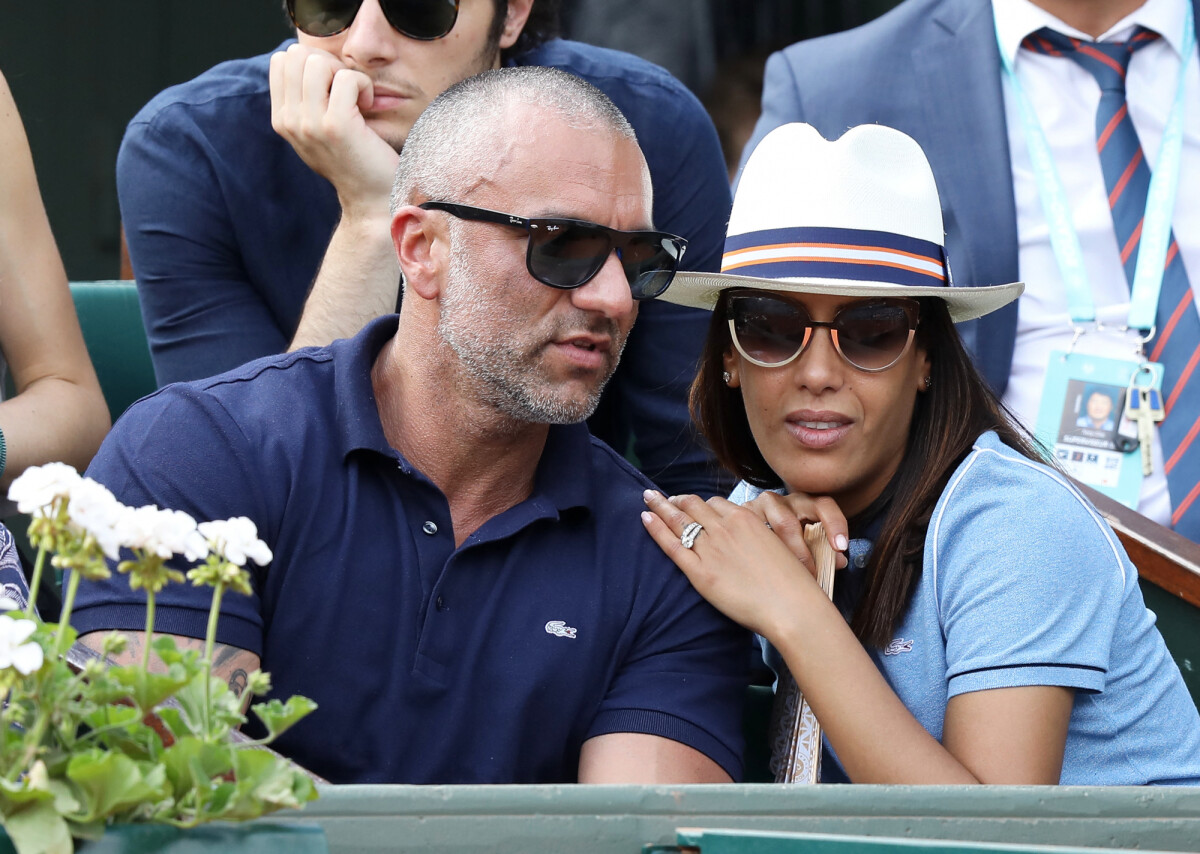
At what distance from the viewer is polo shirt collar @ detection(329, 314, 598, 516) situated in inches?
76.9

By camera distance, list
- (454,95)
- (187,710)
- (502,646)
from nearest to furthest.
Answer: (187,710), (502,646), (454,95)

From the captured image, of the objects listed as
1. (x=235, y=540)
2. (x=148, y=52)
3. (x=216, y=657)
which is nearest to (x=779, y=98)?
(x=216, y=657)

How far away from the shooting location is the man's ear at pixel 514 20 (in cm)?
279

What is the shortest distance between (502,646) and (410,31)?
1229 millimetres

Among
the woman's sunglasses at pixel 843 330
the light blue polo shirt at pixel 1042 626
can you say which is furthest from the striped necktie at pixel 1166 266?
the woman's sunglasses at pixel 843 330

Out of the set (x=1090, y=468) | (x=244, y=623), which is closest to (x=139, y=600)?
(x=244, y=623)

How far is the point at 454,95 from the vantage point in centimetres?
211

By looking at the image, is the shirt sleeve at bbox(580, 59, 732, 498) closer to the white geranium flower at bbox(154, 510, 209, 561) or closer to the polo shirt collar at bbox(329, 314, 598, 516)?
the polo shirt collar at bbox(329, 314, 598, 516)

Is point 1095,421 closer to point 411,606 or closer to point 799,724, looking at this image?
point 799,724

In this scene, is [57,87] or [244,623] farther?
[57,87]

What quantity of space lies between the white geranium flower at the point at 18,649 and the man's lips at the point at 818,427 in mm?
1333

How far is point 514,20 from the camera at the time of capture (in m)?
2.80

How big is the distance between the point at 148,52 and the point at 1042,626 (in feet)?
11.5

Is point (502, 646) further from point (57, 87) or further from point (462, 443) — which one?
point (57, 87)
